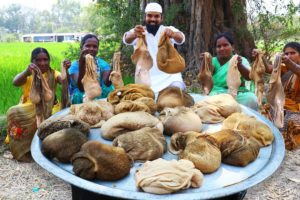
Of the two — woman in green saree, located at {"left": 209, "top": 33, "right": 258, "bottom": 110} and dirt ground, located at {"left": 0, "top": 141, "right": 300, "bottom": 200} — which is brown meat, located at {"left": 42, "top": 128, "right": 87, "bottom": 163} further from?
woman in green saree, located at {"left": 209, "top": 33, "right": 258, "bottom": 110}

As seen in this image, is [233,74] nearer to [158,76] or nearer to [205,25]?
[158,76]

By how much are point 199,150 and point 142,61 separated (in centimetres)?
139

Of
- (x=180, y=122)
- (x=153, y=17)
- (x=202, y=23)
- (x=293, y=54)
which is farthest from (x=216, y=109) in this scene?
(x=202, y=23)

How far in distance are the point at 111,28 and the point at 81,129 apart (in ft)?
19.8

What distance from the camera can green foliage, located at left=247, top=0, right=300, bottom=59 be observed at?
7.43 meters

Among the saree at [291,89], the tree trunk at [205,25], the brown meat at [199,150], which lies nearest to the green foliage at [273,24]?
the tree trunk at [205,25]

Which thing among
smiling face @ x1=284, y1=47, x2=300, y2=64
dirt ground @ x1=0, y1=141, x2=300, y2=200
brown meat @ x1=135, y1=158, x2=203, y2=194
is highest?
smiling face @ x1=284, y1=47, x2=300, y2=64

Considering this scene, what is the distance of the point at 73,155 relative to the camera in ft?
7.20

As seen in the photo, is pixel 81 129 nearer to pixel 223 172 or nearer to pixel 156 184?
pixel 156 184

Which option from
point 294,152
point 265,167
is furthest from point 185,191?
point 294,152

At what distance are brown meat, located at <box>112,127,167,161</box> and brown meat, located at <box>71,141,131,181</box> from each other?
12 centimetres

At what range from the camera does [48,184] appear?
10.9 ft

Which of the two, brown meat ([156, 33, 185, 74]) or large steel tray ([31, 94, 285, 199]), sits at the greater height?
brown meat ([156, 33, 185, 74])

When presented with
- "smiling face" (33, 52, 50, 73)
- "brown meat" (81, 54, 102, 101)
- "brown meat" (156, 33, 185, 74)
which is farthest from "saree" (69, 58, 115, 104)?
"brown meat" (156, 33, 185, 74)
